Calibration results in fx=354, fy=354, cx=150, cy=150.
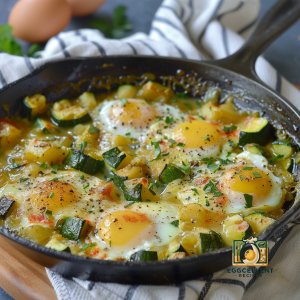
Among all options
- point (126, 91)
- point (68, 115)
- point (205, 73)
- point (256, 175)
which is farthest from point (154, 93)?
point (256, 175)

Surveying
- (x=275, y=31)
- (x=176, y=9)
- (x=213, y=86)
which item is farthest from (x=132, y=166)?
(x=176, y=9)

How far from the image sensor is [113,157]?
2838mm

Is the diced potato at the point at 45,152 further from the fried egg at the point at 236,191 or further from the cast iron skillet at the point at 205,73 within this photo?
the fried egg at the point at 236,191

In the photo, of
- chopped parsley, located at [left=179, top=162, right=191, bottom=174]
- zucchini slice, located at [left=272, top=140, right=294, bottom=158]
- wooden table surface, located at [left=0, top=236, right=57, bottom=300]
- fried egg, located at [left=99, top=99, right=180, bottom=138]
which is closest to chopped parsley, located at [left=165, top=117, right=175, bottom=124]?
fried egg, located at [left=99, top=99, right=180, bottom=138]

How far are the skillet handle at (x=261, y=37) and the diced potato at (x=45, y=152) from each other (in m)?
1.68

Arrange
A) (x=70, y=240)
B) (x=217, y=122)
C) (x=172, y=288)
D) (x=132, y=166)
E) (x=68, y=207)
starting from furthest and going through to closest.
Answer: (x=217, y=122) < (x=132, y=166) < (x=68, y=207) < (x=70, y=240) < (x=172, y=288)

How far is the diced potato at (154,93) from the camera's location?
358 centimetres

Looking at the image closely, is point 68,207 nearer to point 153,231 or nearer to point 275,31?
point 153,231

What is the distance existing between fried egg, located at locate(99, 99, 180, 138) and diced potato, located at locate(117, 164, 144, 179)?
46cm

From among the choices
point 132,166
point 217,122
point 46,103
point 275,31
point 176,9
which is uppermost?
point 275,31

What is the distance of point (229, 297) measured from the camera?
6.89 ft

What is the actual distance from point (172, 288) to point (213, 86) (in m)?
2.12

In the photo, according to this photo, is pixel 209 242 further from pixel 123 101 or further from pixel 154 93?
pixel 154 93

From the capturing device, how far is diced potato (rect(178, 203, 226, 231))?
2.35 meters
